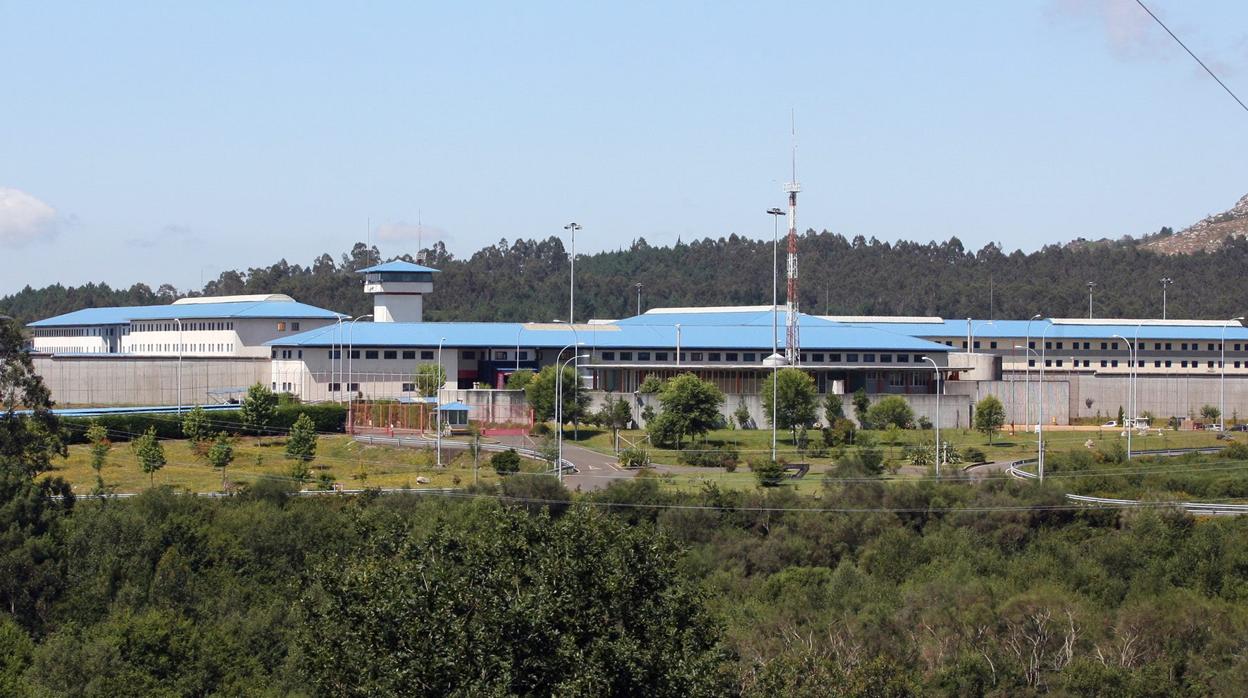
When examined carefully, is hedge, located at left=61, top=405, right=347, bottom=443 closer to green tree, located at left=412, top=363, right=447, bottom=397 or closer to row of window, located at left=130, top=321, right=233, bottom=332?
green tree, located at left=412, top=363, right=447, bottom=397

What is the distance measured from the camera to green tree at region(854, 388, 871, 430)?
2825 inches

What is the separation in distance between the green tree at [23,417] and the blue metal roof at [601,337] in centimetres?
2693

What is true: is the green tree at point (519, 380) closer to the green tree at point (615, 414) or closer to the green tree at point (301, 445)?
the green tree at point (615, 414)

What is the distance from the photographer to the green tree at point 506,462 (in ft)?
187

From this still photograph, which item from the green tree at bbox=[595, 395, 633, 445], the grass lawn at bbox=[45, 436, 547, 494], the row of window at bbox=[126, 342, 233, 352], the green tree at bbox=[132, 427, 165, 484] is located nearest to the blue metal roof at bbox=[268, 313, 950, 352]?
the green tree at bbox=[595, 395, 633, 445]

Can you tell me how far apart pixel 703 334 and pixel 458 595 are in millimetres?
58609

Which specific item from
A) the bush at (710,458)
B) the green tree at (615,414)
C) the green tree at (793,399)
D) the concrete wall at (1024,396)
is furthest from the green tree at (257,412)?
the concrete wall at (1024,396)

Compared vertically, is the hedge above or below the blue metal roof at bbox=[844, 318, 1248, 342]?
below

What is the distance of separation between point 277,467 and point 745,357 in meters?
30.6

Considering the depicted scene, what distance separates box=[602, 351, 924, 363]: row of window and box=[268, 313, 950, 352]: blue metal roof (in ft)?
1.34

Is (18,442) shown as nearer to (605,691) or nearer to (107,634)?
(107,634)

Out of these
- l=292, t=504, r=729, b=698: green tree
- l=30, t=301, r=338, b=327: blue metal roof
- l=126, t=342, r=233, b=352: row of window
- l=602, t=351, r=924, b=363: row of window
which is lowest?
l=292, t=504, r=729, b=698: green tree

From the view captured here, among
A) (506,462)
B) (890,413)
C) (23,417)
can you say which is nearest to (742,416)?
(890,413)

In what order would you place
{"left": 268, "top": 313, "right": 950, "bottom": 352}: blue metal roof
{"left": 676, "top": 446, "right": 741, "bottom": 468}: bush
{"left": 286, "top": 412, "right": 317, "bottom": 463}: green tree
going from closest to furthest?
{"left": 286, "top": 412, "right": 317, "bottom": 463}: green tree, {"left": 676, "top": 446, "right": 741, "bottom": 468}: bush, {"left": 268, "top": 313, "right": 950, "bottom": 352}: blue metal roof
